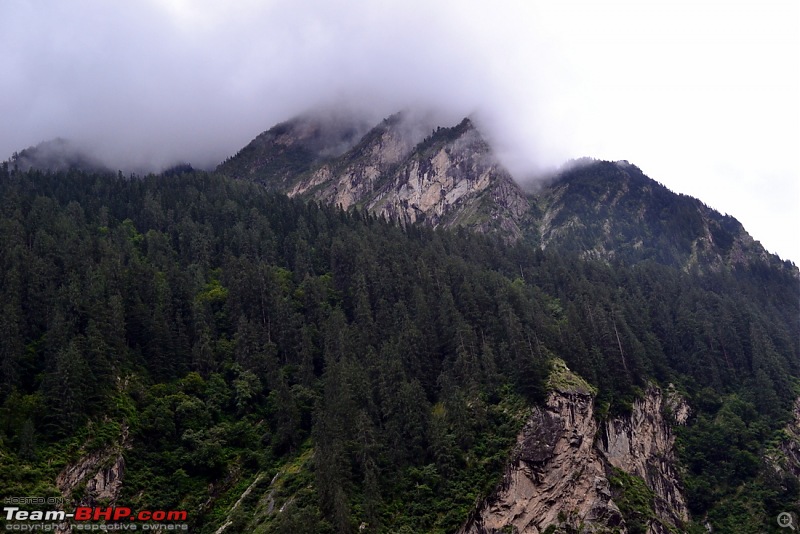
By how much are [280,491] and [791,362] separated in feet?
329

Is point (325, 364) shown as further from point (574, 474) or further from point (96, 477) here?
point (574, 474)

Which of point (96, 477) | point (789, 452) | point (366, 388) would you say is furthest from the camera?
point (789, 452)

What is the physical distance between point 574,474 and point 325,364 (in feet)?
128

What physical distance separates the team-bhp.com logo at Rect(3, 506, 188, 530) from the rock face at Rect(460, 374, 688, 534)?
3271 cm

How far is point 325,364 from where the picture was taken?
96.9 meters

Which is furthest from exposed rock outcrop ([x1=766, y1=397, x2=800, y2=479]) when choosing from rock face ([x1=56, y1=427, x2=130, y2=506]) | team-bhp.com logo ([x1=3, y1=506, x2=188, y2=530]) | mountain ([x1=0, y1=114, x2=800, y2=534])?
rock face ([x1=56, y1=427, x2=130, y2=506])

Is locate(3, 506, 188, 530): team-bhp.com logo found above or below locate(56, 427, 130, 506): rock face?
below

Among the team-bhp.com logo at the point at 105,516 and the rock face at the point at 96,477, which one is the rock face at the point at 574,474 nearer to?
the team-bhp.com logo at the point at 105,516

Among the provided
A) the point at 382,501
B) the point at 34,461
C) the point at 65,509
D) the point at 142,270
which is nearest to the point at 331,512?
the point at 382,501

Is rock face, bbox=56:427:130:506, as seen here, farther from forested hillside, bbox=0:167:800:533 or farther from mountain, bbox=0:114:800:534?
forested hillside, bbox=0:167:800:533

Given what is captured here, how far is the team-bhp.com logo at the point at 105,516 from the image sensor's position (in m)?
60.0

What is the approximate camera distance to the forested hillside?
7244 centimetres

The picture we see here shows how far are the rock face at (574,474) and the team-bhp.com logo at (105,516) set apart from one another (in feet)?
107

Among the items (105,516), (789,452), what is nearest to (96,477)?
(105,516)
